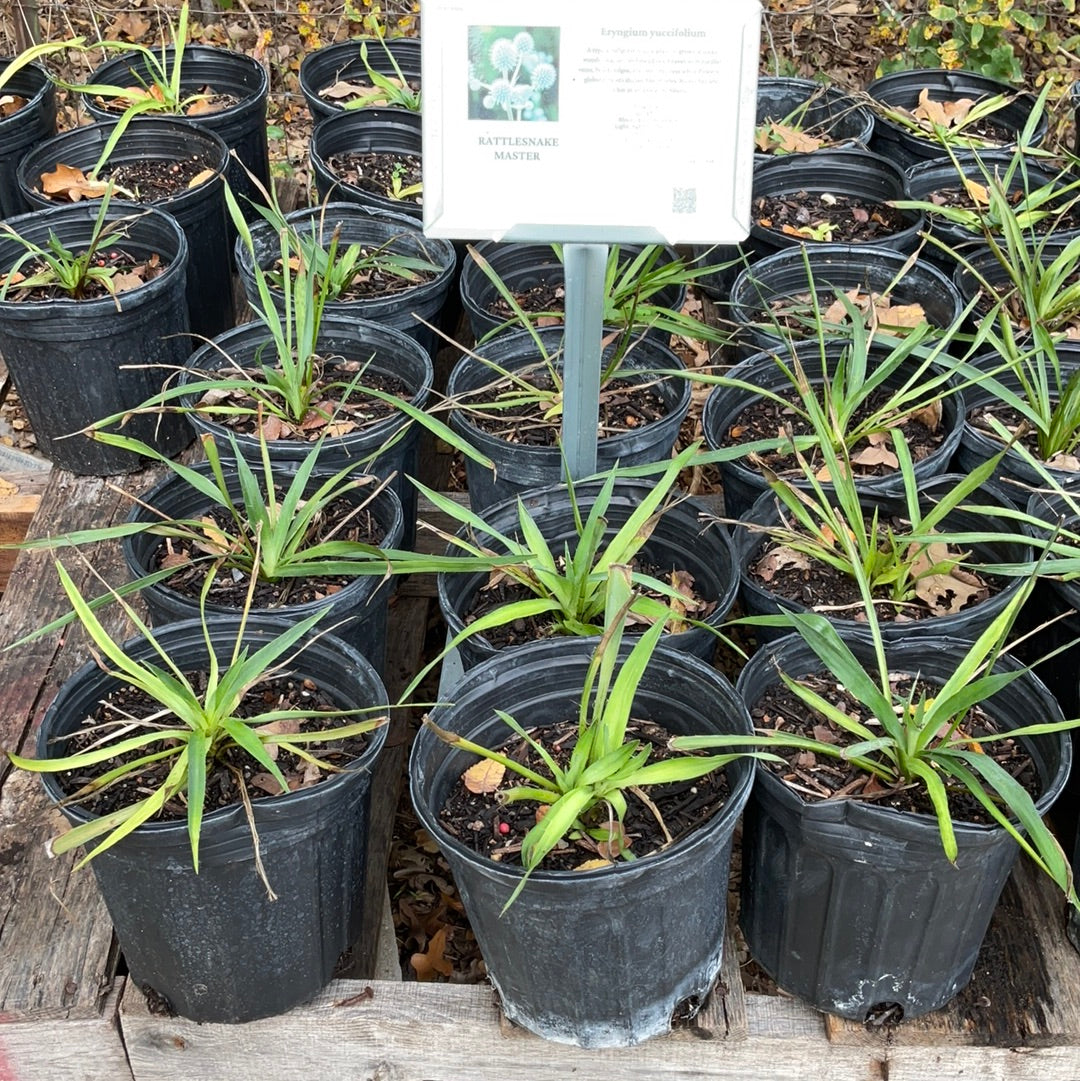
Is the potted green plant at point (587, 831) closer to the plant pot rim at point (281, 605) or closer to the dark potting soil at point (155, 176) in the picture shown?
the plant pot rim at point (281, 605)

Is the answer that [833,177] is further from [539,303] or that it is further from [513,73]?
[513,73]

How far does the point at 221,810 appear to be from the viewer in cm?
129

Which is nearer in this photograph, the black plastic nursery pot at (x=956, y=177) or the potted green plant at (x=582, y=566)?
the potted green plant at (x=582, y=566)

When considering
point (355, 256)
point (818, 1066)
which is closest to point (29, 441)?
point (355, 256)

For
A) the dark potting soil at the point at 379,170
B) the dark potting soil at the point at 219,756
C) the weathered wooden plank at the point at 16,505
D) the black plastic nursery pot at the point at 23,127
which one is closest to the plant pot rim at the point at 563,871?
the dark potting soil at the point at 219,756

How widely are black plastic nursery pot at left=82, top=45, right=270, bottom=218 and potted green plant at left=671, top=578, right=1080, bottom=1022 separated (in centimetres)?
194

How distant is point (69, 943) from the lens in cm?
153

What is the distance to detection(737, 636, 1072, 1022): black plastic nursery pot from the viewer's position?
1304 millimetres

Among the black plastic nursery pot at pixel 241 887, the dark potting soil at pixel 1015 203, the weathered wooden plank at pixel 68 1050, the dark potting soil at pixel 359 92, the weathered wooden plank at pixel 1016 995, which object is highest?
the dark potting soil at pixel 359 92

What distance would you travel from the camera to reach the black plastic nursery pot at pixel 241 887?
51.7 inches

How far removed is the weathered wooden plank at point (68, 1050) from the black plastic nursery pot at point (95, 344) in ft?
3.48

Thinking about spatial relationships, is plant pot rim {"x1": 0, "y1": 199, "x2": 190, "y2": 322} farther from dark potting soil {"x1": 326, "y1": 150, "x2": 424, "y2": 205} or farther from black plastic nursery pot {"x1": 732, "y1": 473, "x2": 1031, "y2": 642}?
black plastic nursery pot {"x1": 732, "y1": 473, "x2": 1031, "y2": 642}

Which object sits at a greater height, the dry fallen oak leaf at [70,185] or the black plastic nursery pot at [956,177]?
the dry fallen oak leaf at [70,185]

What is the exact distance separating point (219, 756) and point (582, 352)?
27.5 inches
